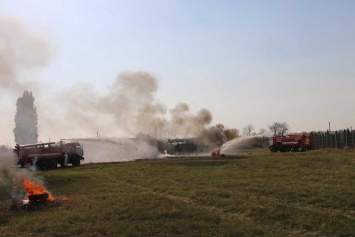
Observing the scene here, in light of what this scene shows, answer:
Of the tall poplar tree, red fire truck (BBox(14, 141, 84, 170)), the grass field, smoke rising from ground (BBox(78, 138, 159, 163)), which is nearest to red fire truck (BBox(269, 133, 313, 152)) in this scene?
smoke rising from ground (BBox(78, 138, 159, 163))

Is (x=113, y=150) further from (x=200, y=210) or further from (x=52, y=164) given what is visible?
(x=200, y=210)

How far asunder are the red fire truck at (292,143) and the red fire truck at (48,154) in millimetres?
27840

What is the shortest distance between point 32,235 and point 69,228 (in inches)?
40.2

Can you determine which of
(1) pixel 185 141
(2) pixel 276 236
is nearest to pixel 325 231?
(2) pixel 276 236

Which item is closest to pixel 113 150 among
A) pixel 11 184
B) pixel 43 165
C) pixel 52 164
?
pixel 52 164

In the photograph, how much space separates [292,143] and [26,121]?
58.1 m

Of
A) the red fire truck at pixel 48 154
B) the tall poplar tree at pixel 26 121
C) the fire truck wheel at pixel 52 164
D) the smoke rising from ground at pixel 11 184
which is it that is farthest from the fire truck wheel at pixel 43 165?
the tall poplar tree at pixel 26 121

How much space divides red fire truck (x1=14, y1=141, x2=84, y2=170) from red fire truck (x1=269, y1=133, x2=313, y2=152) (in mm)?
27840

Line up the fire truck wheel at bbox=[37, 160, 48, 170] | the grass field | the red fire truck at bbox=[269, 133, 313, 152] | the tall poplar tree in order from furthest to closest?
1. the tall poplar tree
2. the red fire truck at bbox=[269, 133, 313, 152]
3. the fire truck wheel at bbox=[37, 160, 48, 170]
4. the grass field

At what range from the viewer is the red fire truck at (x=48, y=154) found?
38.8 m

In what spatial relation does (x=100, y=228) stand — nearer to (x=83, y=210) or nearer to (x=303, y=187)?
(x=83, y=210)

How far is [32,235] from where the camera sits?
11.3m

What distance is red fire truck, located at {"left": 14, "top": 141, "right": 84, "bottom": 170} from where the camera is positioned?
38.8 m

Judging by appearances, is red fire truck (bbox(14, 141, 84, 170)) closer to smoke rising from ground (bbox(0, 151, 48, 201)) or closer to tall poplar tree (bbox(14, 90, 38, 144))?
smoke rising from ground (bbox(0, 151, 48, 201))
